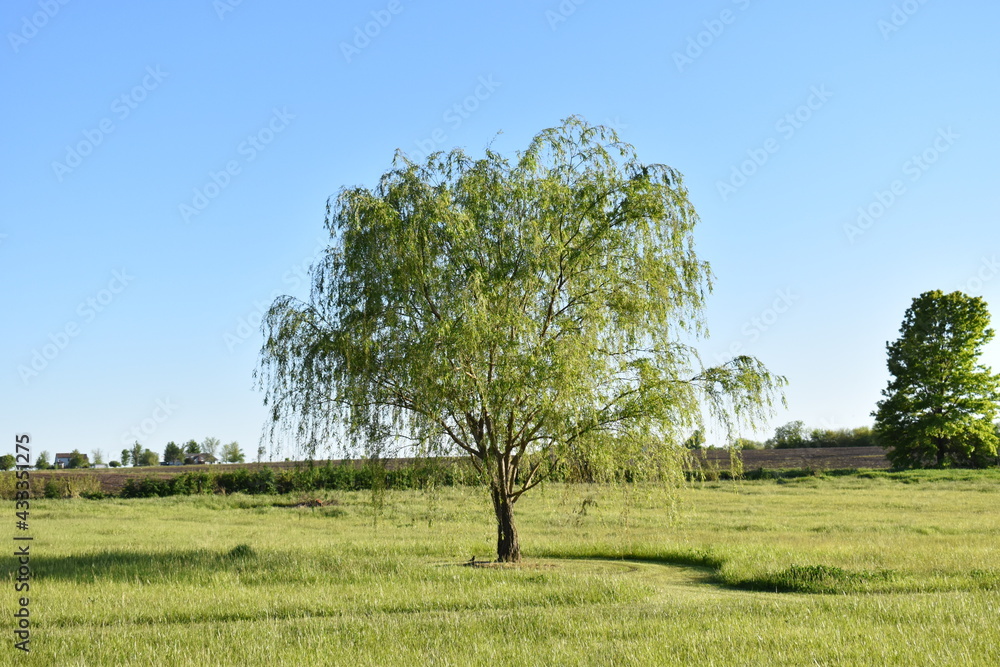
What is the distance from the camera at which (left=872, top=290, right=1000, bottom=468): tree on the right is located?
170 ft

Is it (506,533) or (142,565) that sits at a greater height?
(506,533)

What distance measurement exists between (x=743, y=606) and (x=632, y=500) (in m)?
6.45

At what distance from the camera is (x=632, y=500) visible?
1880 centimetres

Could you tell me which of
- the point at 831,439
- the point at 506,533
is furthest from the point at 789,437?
the point at 506,533

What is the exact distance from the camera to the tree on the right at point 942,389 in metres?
51.7

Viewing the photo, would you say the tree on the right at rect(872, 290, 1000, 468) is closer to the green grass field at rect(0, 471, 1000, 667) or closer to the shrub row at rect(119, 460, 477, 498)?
the green grass field at rect(0, 471, 1000, 667)

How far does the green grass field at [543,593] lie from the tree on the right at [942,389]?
964 inches

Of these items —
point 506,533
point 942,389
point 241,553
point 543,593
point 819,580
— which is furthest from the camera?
point 942,389

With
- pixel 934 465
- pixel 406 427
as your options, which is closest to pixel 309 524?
pixel 406 427

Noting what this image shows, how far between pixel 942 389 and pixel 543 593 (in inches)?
1872

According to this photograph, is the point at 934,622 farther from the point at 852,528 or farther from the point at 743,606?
the point at 852,528

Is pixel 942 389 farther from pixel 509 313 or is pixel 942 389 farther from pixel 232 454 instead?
pixel 232 454

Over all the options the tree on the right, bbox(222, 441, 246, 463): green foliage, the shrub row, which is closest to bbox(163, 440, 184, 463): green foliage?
bbox(222, 441, 246, 463): green foliage

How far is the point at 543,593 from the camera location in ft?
45.6
